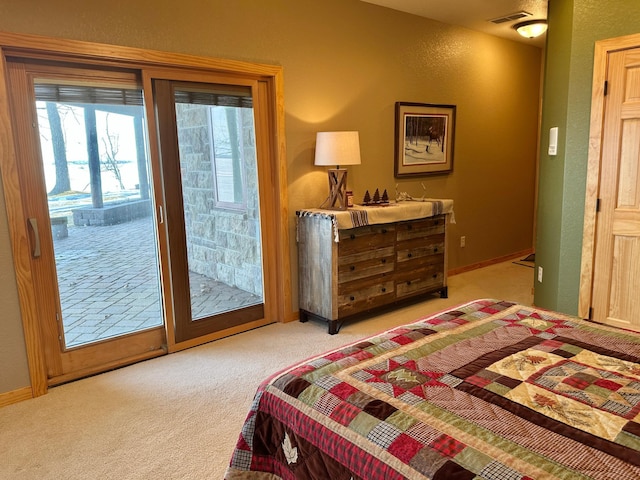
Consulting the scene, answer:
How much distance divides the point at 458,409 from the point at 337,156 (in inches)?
106

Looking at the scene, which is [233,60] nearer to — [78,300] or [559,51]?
[78,300]

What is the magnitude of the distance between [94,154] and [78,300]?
37.2 inches

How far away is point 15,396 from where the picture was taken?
9.04 ft

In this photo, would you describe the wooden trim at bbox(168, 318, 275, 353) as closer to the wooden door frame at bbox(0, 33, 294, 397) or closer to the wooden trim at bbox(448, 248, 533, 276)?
the wooden door frame at bbox(0, 33, 294, 397)

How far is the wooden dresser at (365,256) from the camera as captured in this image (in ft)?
12.0

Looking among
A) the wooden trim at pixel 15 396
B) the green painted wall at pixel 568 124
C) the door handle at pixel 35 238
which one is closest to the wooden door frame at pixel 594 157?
the green painted wall at pixel 568 124

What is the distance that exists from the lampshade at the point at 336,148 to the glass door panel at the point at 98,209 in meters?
1.32

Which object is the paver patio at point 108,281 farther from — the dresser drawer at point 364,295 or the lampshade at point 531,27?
the lampshade at point 531,27

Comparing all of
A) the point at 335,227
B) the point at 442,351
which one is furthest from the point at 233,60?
the point at 442,351

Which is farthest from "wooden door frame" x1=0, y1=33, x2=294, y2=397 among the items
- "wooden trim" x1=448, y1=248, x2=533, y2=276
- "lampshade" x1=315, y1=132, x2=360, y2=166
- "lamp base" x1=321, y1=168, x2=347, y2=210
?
"wooden trim" x1=448, y1=248, x2=533, y2=276

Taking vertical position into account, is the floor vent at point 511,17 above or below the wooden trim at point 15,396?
above

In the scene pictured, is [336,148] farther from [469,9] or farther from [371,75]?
[469,9]

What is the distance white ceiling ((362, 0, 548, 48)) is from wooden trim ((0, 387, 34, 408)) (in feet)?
12.9

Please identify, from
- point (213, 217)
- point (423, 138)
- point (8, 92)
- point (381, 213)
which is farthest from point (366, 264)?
point (8, 92)
